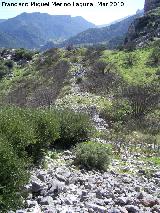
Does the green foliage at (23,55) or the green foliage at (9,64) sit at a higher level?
the green foliage at (23,55)

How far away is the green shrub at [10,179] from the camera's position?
33.7ft

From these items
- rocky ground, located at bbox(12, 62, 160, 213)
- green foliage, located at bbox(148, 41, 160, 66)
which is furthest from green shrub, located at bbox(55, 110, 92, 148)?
green foliage, located at bbox(148, 41, 160, 66)

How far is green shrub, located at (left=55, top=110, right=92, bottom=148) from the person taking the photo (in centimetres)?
1950

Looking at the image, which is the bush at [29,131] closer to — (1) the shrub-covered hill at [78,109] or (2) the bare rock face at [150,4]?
(1) the shrub-covered hill at [78,109]

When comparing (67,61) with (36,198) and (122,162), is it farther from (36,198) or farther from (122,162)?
(36,198)

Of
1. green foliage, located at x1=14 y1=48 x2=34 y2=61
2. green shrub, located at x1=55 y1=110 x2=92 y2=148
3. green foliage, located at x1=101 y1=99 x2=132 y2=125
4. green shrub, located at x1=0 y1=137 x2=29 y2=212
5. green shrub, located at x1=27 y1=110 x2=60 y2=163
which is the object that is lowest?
green foliage, located at x1=14 y1=48 x2=34 y2=61

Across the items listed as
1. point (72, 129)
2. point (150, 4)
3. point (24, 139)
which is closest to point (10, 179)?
point (24, 139)

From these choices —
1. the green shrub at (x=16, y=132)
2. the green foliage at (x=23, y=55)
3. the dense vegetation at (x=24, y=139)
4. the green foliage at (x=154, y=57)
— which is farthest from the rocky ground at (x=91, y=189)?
the green foliage at (x=23, y=55)

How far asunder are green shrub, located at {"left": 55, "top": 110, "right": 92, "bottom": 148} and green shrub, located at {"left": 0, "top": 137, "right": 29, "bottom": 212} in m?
8.17

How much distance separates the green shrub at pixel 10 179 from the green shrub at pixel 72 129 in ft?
26.8

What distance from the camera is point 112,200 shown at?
1248 centimetres

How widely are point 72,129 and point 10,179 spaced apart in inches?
354

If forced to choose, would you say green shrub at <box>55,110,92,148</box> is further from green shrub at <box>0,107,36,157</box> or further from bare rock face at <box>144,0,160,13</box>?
bare rock face at <box>144,0,160,13</box>

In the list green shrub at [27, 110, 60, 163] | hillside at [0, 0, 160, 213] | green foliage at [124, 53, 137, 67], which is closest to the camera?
hillside at [0, 0, 160, 213]
